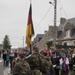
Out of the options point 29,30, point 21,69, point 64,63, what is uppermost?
point 29,30

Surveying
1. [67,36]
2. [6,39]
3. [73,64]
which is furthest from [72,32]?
[6,39]

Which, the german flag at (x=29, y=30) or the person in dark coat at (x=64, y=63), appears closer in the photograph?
the german flag at (x=29, y=30)

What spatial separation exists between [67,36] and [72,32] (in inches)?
47.3

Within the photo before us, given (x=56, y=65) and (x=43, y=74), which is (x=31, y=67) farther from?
(x=56, y=65)

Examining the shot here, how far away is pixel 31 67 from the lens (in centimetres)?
965

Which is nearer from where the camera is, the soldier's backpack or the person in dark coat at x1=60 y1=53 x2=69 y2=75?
the soldier's backpack

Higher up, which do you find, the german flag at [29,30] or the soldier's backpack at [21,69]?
the german flag at [29,30]

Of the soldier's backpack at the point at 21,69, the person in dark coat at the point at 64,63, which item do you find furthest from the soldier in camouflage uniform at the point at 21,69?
the person in dark coat at the point at 64,63

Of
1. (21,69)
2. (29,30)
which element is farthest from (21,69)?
(29,30)

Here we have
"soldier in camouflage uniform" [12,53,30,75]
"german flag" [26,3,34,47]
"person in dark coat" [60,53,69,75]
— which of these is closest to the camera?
"soldier in camouflage uniform" [12,53,30,75]

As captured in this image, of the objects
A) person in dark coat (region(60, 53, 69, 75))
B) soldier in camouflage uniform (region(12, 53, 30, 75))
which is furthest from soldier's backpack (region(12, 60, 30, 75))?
person in dark coat (region(60, 53, 69, 75))

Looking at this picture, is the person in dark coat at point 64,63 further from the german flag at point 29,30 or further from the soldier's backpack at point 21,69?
the soldier's backpack at point 21,69

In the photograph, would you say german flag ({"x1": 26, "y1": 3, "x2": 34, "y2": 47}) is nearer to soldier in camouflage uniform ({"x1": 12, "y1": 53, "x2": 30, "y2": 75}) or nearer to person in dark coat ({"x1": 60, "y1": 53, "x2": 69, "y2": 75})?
soldier in camouflage uniform ({"x1": 12, "y1": 53, "x2": 30, "y2": 75})

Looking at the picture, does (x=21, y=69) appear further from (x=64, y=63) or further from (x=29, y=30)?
(x=64, y=63)
